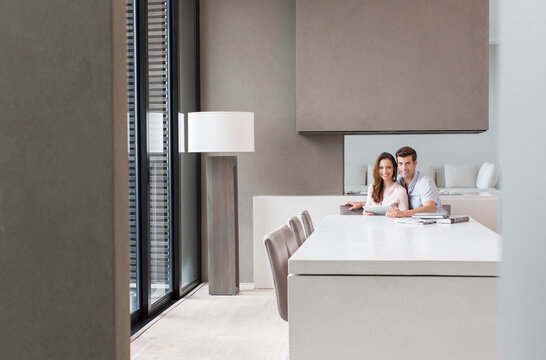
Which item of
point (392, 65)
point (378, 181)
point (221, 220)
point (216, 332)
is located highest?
point (392, 65)

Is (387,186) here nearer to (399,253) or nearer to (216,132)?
(216,132)

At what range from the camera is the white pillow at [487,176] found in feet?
21.4

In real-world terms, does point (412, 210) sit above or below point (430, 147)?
below

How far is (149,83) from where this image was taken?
15.5ft

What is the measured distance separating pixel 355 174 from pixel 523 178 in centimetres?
544

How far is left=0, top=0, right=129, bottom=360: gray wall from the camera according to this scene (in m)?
1.48

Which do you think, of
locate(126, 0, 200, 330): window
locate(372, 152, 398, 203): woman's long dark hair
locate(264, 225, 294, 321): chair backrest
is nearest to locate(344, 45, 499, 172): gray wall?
locate(372, 152, 398, 203): woman's long dark hair

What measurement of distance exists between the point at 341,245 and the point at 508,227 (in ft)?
7.22

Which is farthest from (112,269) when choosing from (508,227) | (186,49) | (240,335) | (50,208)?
(186,49)

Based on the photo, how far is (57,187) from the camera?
1495 millimetres

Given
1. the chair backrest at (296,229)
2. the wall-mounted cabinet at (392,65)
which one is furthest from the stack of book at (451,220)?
the wall-mounted cabinet at (392,65)

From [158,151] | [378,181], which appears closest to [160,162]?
[158,151]

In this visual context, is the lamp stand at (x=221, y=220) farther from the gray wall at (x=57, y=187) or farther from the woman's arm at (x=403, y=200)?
the gray wall at (x=57, y=187)

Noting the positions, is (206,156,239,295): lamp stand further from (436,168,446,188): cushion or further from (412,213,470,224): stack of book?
(436,168,446,188): cushion
